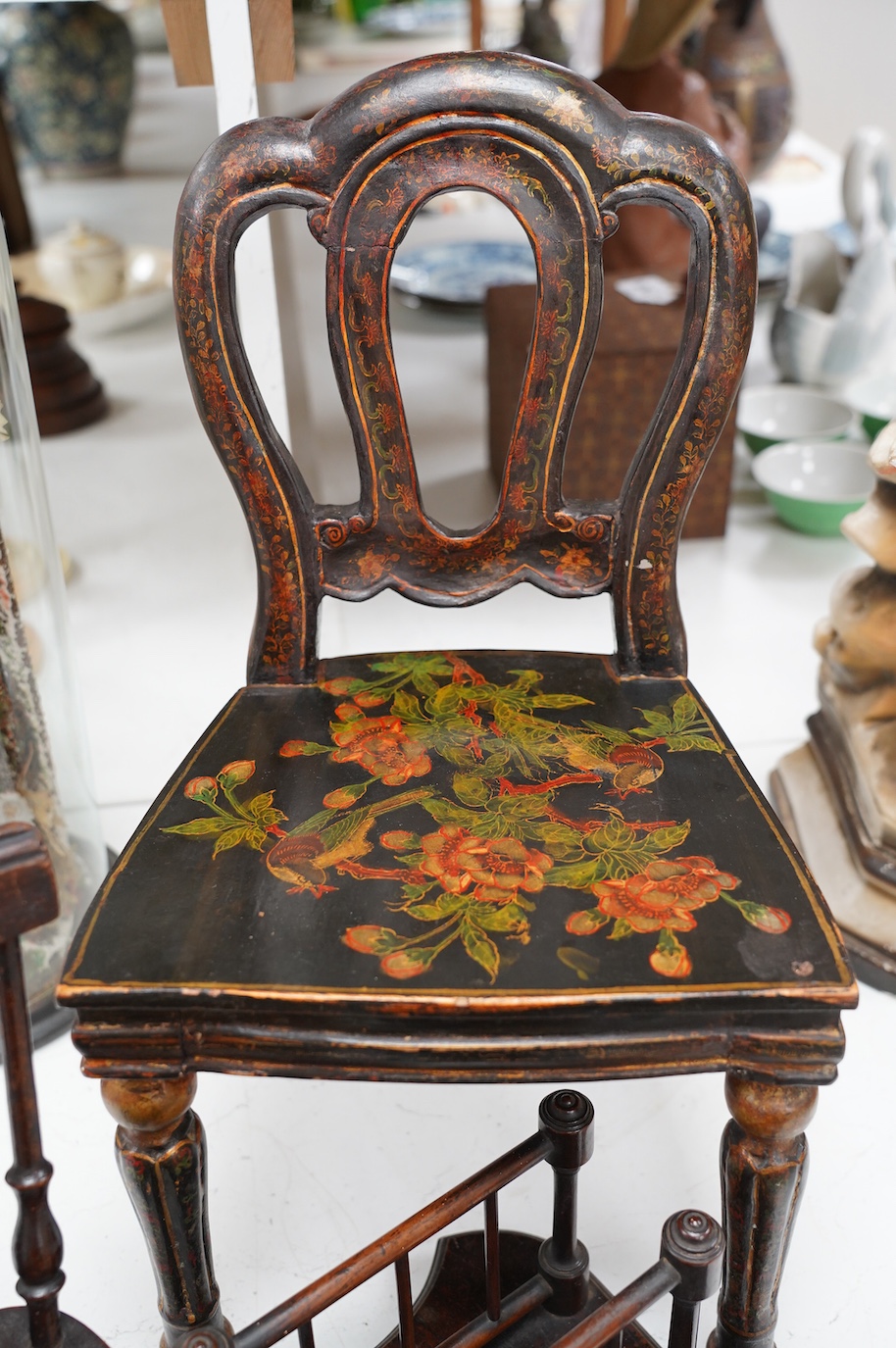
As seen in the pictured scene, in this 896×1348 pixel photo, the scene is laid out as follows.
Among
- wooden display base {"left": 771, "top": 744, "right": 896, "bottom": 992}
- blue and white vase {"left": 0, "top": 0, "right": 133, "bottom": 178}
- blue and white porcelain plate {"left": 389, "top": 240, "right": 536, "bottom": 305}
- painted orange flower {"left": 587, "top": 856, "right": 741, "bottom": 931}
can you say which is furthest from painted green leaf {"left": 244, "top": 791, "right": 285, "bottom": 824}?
blue and white vase {"left": 0, "top": 0, "right": 133, "bottom": 178}

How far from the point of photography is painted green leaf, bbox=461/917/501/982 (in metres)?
0.74

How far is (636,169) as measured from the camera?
34.8 inches

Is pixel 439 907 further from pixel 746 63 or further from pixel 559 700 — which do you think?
pixel 746 63

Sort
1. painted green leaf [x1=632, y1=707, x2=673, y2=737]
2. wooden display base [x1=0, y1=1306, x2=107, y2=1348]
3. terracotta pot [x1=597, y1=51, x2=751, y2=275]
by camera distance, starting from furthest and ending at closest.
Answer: terracotta pot [x1=597, y1=51, x2=751, y2=275], painted green leaf [x1=632, y1=707, x2=673, y2=737], wooden display base [x1=0, y1=1306, x2=107, y2=1348]

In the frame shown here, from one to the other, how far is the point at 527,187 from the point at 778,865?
1.59 feet

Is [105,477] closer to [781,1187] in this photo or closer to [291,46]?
[291,46]

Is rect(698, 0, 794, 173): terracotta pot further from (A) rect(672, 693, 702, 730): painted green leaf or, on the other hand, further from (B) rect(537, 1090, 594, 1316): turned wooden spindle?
(B) rect(537, 1090, 594, 1316): turned wooden spindle

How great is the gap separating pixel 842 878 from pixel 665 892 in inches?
23.4

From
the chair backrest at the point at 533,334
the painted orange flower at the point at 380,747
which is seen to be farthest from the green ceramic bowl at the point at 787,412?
the painted orange flower at the point at 380,747

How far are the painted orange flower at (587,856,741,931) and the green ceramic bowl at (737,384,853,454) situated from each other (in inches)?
62.1

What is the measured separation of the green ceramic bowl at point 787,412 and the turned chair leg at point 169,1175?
175 cm

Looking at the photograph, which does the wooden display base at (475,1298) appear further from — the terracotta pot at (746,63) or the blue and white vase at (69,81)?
the blue and white vase at (69,81)

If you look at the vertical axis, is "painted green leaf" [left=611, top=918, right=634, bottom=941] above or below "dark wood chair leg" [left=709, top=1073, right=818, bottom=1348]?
above

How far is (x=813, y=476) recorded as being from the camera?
2158 millimetres
